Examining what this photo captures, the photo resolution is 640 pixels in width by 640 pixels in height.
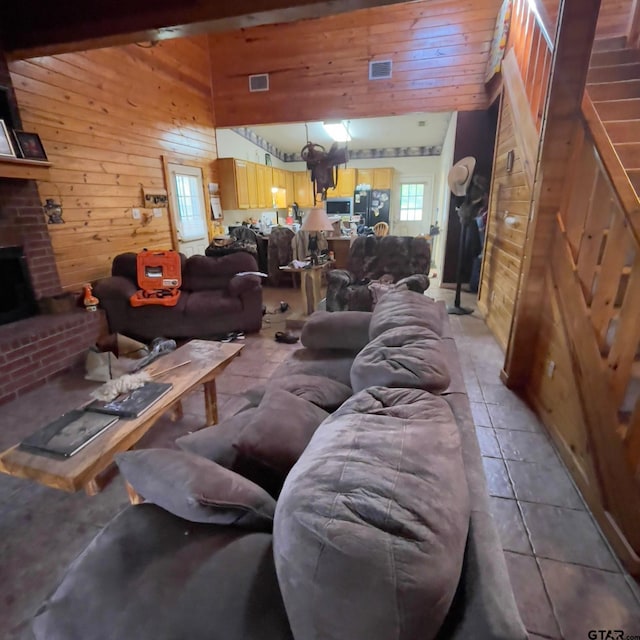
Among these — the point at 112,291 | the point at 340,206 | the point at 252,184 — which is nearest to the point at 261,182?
the point at 252,184

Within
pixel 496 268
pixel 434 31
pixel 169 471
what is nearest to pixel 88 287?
pixel 169 471

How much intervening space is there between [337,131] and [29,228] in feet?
19.8

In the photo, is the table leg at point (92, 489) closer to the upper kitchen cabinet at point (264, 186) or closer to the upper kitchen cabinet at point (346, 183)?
the upper kitchen cabinet at point (264, 186)

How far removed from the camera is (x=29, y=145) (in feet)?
9.49

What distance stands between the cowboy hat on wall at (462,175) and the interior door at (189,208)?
375 cm

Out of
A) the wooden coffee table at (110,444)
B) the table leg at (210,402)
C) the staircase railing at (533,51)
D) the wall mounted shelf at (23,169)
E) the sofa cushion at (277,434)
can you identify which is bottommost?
the table leg at (210,402)

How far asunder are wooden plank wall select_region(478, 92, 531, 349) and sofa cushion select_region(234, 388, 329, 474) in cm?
222

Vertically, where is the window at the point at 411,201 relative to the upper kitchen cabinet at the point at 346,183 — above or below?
below

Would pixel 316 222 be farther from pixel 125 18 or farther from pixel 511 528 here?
pixel 511 528

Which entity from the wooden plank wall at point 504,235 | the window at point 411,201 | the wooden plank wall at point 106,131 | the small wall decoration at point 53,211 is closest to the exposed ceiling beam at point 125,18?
the wooden plank wall at point 106,131

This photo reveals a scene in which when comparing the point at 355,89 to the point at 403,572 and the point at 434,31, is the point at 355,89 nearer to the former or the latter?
the point at 434,31

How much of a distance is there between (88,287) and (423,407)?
349 cm

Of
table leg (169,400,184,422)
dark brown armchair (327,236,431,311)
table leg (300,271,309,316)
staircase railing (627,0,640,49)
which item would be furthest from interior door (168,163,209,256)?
staircase railing (627,0,640,49)

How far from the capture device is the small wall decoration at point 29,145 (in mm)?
2834
